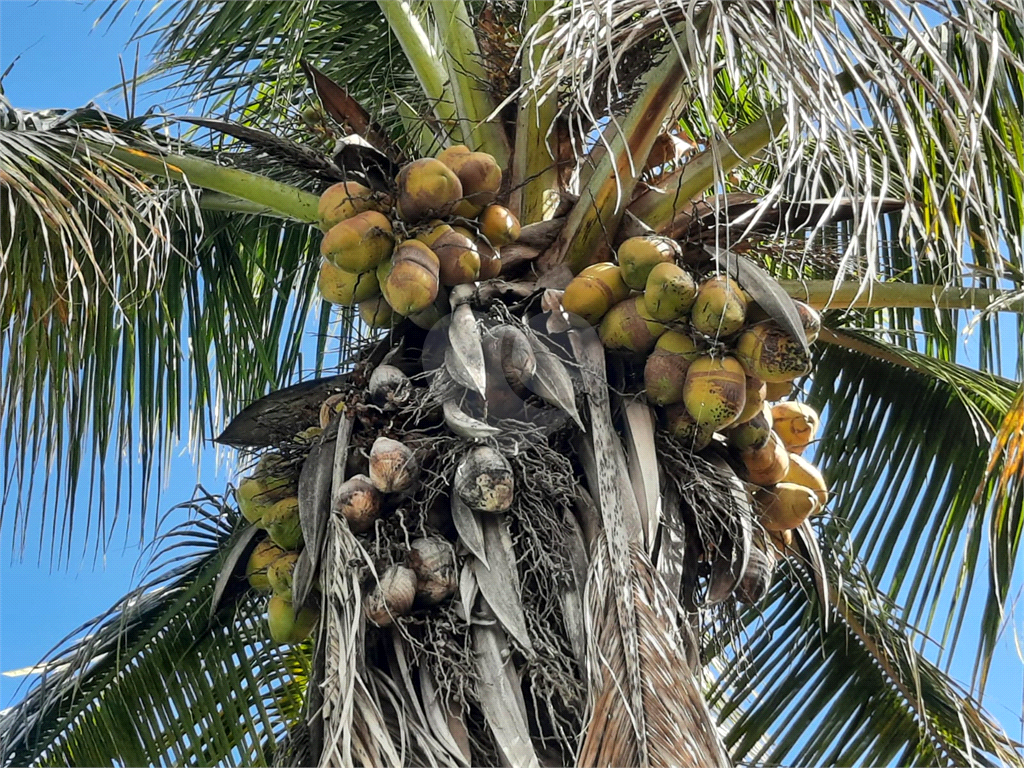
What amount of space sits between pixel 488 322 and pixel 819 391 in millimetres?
1750

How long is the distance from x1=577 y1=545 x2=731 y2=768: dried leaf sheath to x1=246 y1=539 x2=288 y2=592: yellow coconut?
2.63 feet

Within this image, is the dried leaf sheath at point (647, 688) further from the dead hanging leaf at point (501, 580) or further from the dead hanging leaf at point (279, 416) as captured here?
the dead hanging leaf at point (279, 416)

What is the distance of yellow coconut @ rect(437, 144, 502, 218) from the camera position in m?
2.68

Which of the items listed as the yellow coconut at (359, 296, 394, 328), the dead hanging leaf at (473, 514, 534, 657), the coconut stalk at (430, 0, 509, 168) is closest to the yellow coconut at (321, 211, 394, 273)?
the yellow coconut at (359, 296, 394, 328)

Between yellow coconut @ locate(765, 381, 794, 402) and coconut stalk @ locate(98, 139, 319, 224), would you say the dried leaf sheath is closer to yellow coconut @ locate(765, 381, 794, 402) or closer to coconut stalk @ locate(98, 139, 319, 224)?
yellow coconut @ locate(765, 381, 794, 402)

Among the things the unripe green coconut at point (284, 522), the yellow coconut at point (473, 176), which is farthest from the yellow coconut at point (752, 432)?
the unripe green coconut at point (284, 522)

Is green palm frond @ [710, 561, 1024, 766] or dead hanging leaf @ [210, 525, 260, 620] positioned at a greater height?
dead hanging leaf @ [210, 525, 260, 620]

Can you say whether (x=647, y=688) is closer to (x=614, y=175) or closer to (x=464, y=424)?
(x=464, y=424)

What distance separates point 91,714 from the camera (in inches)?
138

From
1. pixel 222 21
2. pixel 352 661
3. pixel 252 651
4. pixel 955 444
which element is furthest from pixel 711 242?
pixel 222 21

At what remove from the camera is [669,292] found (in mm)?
2504

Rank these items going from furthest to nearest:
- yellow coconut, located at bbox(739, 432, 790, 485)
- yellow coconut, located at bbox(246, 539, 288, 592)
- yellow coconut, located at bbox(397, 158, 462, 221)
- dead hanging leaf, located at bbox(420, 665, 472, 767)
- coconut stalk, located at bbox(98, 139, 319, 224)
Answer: coconut stalk, located at bbox(98, 139, 319, 224) < yellow coconut, located at bbox(246, 539, 288, 592) < yellow coconut, located at bbox(739, 432, 790, 485) < yellow coconut, located at bbox(397, 158, 462, 221) < dead hanging leaf, located at bbox(420, 665, 472, 767)

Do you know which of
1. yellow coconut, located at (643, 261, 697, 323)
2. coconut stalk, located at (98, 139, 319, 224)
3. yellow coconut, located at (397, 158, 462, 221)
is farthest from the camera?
coconut stalk, located at (98, 139, 319, 224)

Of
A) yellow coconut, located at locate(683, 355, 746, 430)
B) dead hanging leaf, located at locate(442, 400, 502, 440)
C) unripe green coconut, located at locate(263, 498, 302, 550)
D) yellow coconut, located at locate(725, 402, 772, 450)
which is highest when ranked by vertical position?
dead hanging leaf, located at locate(442, 400, 502, 440)
